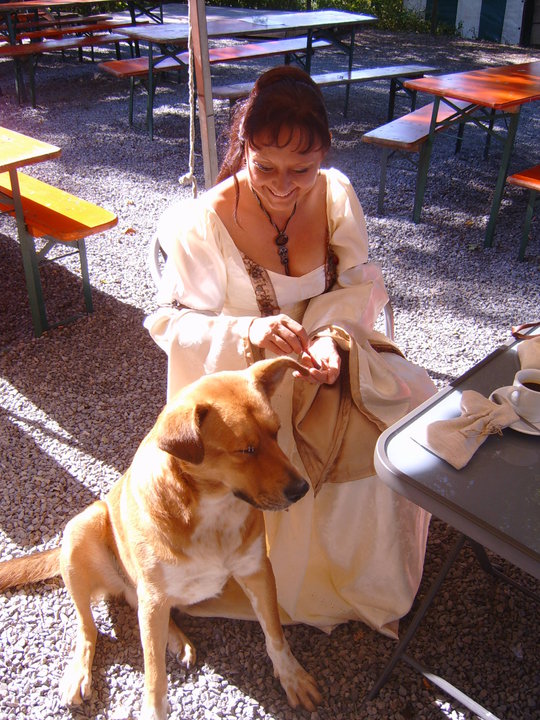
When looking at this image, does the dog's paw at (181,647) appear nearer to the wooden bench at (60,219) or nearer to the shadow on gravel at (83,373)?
the shadow on gravel at (83,373)

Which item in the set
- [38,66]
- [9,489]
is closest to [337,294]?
[9,489]

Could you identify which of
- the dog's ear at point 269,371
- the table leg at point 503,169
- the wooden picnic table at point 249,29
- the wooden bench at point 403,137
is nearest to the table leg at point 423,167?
the wooden bench at point 403,137

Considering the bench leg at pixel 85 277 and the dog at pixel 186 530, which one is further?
the bench leg at pixel 85 277

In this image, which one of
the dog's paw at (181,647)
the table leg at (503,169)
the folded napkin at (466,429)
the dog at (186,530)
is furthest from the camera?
the table leg at (503,169)

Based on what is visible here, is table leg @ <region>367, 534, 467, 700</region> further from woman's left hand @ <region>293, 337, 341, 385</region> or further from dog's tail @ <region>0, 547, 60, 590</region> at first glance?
dog's tail @ <region>0, 547, 60, 590</region>

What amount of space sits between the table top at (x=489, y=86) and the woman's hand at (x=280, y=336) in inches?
150

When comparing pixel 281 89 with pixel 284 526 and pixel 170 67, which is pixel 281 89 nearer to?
pixel 284 526

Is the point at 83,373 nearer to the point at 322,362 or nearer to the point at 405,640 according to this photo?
the point at 322,362

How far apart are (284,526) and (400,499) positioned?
45 cm

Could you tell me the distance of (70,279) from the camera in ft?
17.0

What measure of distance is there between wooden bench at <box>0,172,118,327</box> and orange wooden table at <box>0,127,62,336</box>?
2.3 inches

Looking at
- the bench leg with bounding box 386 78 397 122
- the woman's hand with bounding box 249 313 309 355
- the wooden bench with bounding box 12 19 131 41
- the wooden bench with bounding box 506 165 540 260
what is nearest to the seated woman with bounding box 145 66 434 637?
the woman's hand with bounding box 249 313 309 355

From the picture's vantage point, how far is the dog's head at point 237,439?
177 cm

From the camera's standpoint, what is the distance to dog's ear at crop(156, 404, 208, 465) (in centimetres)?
170
